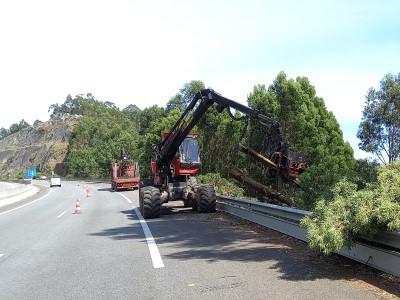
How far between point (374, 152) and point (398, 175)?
28.0 m

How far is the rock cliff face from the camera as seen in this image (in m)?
141

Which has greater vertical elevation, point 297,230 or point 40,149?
point 40,149

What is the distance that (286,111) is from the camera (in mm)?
29344

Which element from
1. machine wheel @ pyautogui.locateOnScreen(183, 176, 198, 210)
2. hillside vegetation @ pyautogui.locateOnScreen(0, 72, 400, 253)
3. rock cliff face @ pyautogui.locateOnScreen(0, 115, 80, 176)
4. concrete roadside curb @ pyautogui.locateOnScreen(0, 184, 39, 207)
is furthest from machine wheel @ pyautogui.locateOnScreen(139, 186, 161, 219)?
rock cliff face @ pyautogui.locateOnScreen(0, 115, 80, 176)

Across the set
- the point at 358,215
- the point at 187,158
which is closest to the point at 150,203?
the point at 187,158

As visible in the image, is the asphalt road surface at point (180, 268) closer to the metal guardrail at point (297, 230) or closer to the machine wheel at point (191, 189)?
the metal guardrail at point (297, 230)

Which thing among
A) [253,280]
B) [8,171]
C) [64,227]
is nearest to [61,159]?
[8,171]

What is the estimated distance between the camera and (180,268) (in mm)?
7117

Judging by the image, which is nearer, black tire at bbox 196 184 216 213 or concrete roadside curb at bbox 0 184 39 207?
black tire at bbox 196 184 216 213

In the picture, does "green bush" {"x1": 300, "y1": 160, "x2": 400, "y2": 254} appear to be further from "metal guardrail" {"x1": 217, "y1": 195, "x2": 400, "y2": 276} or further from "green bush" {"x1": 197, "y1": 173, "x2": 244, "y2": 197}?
"green bush" {"x1": 197, "y1": 173, "x2": 244, "y2": 197}

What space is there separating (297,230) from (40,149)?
161 meters

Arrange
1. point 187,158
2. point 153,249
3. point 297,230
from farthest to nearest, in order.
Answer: point 187,158 → point 153,249 → point 297,230

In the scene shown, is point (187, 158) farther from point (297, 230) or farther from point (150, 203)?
point (297, 230)

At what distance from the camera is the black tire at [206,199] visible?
15.1 m
